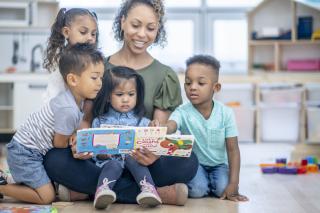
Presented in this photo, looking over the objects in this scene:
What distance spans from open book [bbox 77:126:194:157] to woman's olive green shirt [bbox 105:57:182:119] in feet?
1.22

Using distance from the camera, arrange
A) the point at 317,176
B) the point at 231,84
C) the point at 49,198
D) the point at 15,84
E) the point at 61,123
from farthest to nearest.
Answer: the point at 231,84 → the point at 15,84 → the point at 317,176 → the point at 49,198 → the point at 61,123

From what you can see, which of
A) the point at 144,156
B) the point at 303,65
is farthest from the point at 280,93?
the point at 144,156

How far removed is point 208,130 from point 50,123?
715 mm

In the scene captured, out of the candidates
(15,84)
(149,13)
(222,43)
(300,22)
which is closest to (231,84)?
(222,43)

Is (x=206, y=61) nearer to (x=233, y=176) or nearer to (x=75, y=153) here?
(x=233, y=176)

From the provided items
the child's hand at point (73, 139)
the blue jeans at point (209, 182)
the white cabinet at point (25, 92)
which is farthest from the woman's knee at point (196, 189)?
the white cabinet at point (25, 92)

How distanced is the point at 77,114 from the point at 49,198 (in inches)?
15.2

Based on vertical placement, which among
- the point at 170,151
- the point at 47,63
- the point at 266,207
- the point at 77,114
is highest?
the point at 47,63

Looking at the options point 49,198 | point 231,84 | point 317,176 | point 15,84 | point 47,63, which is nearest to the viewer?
point 49,198

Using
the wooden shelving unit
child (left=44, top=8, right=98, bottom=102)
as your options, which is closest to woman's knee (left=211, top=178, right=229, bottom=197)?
child (left=44, top=8, right=98, bottom=102)

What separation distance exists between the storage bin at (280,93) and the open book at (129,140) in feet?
9.73

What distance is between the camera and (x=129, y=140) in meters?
2.18

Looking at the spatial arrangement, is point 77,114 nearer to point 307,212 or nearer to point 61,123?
point 61,123

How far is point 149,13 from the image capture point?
8.49 feet
